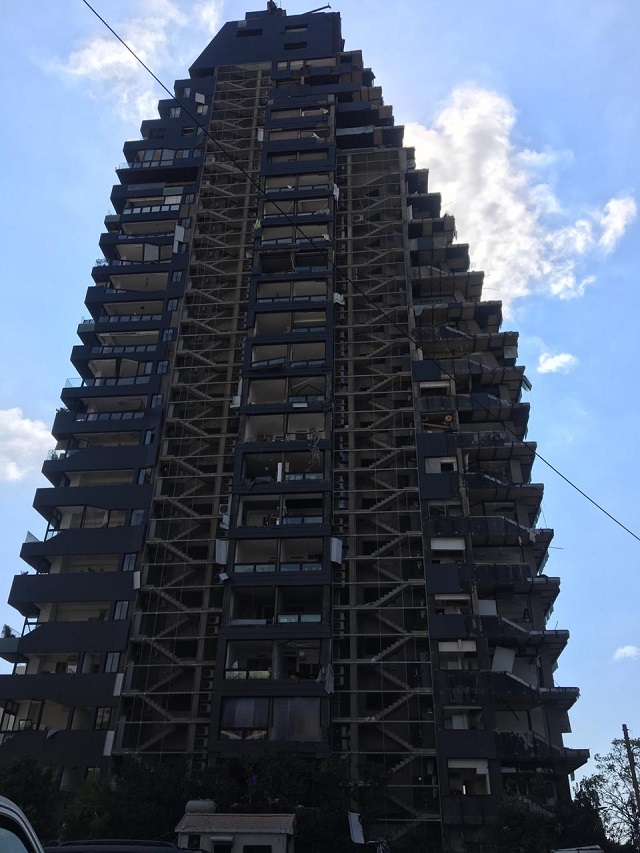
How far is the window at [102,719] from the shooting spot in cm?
4300

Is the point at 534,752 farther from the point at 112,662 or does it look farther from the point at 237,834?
the point at 112,662

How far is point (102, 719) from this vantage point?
43250mm

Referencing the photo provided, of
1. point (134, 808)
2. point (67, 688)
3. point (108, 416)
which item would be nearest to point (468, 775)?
point (134, 808)

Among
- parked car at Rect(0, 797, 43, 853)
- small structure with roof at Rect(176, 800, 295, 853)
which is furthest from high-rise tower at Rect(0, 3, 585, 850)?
parked car at Rect(0, 797, 43, 853)

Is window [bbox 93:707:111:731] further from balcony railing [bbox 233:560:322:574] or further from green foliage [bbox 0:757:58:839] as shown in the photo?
balcony railing [bbox 233:560:322:574]

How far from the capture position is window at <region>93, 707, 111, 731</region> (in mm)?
43000

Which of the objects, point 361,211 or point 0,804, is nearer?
point 0,804

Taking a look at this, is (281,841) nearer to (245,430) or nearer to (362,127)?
(245,430)

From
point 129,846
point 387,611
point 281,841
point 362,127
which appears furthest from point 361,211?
point 129,846

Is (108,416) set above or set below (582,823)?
above

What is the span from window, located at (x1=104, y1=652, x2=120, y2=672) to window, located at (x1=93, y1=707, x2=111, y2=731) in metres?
2.23

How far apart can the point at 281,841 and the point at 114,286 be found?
4776 cm

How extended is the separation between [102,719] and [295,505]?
17.0 meters

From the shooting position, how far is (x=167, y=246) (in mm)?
65125
